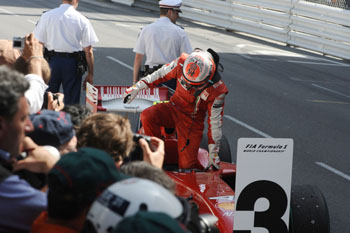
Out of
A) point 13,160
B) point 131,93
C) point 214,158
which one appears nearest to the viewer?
point 13,160

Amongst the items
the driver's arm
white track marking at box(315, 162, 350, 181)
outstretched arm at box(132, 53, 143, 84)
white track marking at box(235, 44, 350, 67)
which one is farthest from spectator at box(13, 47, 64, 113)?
white track marking at box(235, 44, 350, 67)

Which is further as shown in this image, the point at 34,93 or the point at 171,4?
the point at 171,4

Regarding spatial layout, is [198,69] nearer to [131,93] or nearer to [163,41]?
[131,93]

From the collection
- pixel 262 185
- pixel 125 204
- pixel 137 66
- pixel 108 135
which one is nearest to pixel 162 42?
pixel 137 66

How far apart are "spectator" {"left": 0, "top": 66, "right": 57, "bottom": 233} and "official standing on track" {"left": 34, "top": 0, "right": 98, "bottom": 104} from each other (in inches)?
189

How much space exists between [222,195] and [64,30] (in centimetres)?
330

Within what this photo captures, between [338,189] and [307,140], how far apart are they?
7.36 ft

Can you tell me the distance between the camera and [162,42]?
7871mm

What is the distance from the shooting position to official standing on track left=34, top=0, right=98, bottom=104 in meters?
7.30

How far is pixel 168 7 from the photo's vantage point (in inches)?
312

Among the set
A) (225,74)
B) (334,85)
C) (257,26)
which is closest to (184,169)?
(225,74)

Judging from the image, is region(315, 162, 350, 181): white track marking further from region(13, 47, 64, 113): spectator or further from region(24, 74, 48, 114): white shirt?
region(24, 74, 48, 114): white shirt

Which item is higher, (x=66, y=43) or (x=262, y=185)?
(x=66, y=43)

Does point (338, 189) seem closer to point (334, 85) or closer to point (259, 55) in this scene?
point (334, 85)
